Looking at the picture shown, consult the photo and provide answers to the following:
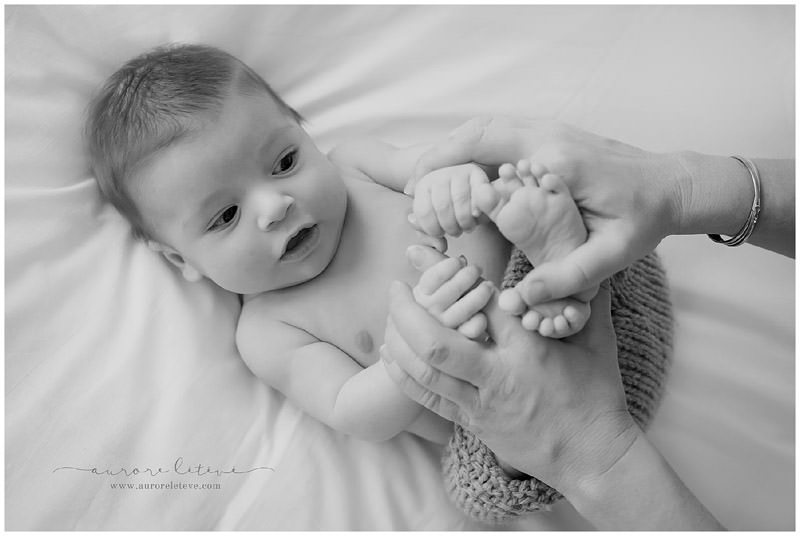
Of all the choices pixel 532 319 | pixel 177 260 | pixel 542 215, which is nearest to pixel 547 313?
pixel 532 319

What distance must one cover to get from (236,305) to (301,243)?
21cm

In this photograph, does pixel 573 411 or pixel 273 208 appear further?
pixel 273 208

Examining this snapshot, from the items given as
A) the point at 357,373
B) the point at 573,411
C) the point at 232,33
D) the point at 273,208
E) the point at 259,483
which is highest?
the point at 232,33

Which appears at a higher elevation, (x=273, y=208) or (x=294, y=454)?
(x=273, y=208)

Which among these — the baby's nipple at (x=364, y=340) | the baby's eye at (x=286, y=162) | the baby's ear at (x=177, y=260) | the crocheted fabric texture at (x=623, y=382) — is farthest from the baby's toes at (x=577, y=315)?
the baby's ear at (x=177, y=260)

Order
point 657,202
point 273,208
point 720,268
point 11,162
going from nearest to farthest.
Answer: point 657,202, point 273,208, point 11,162, point 720,268

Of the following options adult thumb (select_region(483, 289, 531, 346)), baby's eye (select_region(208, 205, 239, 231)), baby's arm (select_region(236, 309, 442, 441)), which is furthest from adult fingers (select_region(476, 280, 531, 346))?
baby's eye (select_region(208, 205, 239, 231))

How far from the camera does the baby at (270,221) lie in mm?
1142

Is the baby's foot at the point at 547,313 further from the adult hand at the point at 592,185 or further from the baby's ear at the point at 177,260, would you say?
the baby's ear at the point at 177,260

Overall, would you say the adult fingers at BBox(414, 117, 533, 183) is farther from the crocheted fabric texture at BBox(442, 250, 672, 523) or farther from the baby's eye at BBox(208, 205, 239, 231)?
the baby's eye at BBox(208, 205, 239, 231)

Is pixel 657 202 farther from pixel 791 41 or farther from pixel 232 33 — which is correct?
pixel 232 33

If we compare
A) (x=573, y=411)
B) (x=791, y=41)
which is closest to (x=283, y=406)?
(x=573, y=411)

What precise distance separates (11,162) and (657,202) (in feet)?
3.31

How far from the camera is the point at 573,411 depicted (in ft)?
3.32
